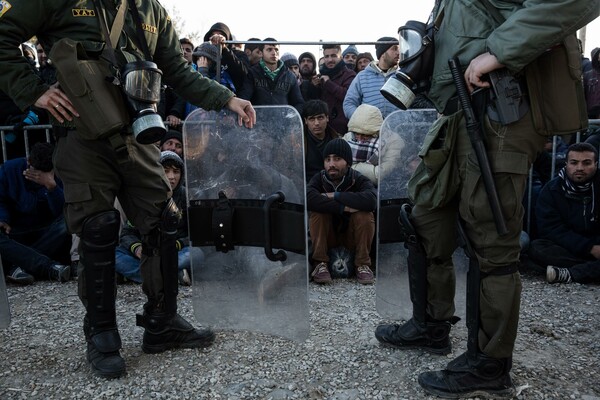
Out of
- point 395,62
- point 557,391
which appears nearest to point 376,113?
point 395,62

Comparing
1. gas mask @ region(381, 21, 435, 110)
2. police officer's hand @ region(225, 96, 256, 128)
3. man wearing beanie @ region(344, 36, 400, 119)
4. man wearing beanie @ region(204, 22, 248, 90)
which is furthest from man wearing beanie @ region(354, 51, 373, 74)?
gas mask @ region(381, 21, 435, 110)

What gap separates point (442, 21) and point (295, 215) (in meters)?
1.15

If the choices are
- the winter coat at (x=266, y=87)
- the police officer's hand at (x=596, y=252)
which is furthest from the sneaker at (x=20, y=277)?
the police officer's hand at (x=596, y=252)

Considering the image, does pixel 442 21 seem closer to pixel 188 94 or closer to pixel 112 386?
pixel 188 94

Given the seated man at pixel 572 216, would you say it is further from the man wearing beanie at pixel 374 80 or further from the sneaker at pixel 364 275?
the man wearing beanie at pixel 374 80

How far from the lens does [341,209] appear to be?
14.2ft

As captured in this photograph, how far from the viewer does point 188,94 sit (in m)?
2.82

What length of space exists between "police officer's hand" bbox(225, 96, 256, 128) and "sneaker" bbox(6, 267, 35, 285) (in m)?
2.35

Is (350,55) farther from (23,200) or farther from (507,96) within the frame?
(507,96)

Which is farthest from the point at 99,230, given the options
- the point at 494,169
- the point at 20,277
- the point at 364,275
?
the point at 364,275

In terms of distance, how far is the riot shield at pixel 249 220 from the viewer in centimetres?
283

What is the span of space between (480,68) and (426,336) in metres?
1.28

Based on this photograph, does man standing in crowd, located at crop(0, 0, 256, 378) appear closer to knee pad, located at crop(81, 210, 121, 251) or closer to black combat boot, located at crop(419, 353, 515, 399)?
knee pad, located at crop(81, 210, 121, 251)

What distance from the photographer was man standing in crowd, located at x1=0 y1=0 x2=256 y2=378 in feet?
7.36
